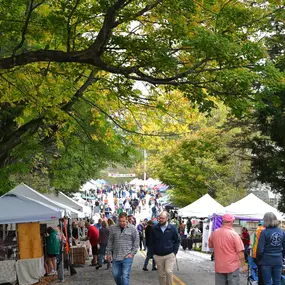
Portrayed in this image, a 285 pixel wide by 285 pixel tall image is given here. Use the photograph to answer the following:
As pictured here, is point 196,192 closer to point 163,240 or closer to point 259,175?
point 259,175

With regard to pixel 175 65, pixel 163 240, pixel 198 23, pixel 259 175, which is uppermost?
pixel 198 23

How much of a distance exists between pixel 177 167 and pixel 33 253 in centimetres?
2578

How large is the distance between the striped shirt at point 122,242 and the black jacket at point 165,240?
1.37 ft

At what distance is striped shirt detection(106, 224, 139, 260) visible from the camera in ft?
34.4

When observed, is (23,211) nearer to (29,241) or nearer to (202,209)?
(29,241)

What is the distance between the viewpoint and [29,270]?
14711 millimetres

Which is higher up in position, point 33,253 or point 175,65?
point 175,65

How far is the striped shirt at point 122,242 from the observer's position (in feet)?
34.4

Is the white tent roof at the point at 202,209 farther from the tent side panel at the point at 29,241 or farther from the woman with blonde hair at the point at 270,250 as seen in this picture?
the woman with blonde hair at the point at 270,250

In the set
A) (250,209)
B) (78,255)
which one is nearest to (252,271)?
(250,209)

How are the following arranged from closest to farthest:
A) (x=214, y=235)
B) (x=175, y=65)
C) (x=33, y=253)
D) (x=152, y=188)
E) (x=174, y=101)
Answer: (x=214, y=235) → (x=175, y=65) → (x=33, y=253) → (x=174, y=101) → (x=152, y=188)

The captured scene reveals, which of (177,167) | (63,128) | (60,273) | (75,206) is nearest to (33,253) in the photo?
(60,273)

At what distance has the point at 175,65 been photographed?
10.6 m

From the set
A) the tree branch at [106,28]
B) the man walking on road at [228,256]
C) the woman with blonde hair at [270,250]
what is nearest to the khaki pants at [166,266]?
the man walking on road at [228,256]
